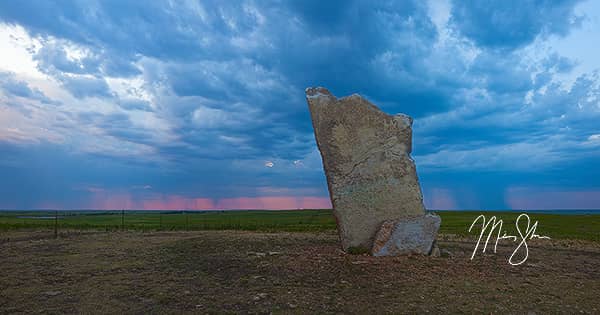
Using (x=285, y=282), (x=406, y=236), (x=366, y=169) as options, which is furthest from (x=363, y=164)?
(x=285, y=282)

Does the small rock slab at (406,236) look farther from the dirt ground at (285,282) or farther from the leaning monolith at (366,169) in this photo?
the dirt ground at (285,282)

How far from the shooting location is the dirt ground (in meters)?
7.70

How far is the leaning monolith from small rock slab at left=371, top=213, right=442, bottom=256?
0.03 m

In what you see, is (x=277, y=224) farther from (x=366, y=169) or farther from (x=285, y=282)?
(x=285, y=282)

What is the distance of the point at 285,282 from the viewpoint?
9266 mm

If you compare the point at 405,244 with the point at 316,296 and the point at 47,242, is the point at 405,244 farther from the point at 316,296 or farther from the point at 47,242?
the point at 47,242

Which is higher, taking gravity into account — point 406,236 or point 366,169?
point 366,169

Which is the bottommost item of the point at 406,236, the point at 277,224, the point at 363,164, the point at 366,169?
the point at 277,224

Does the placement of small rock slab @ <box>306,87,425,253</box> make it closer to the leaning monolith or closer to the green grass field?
the leaning monolith

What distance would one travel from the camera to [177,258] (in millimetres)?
12344

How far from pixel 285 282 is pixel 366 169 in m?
4.74

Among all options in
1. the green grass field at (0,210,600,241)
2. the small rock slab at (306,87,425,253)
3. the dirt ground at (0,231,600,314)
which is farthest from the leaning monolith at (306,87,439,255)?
the green grass field at (0,210,600,241)

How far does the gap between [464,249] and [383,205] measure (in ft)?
16.2

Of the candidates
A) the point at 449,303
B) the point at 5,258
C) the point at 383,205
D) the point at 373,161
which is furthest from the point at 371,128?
the point at 5,258
